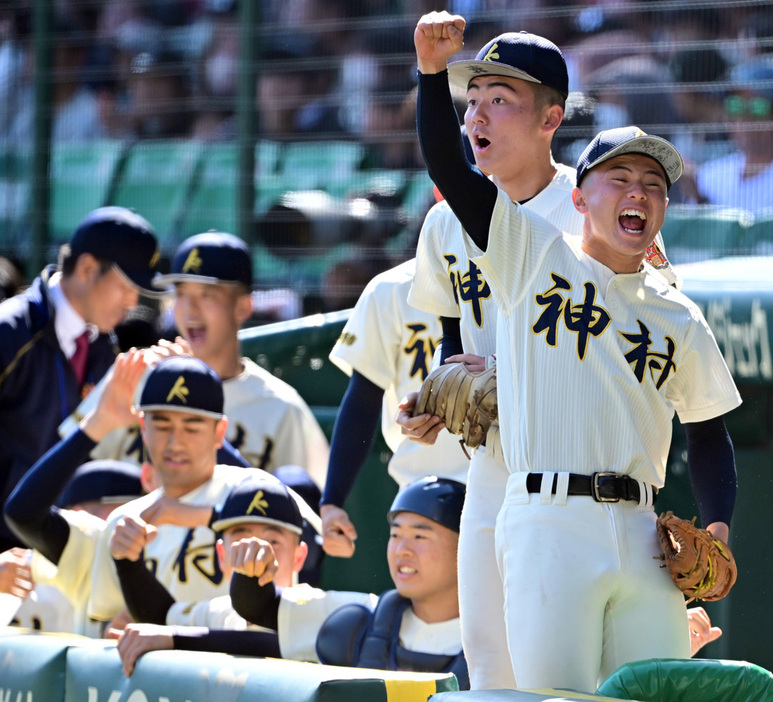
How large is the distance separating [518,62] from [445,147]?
1.39ft

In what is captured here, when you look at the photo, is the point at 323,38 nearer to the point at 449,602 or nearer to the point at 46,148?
the point at 46,148

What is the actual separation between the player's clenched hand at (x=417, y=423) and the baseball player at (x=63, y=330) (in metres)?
2.26

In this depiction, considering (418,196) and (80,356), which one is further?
(418,196)

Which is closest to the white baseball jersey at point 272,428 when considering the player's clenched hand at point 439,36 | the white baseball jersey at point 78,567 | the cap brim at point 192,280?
the cap brim at point 192,280

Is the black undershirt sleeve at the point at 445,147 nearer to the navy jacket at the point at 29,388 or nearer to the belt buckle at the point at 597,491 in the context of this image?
the belt buckle at the point at 597,491

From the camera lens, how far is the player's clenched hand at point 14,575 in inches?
155

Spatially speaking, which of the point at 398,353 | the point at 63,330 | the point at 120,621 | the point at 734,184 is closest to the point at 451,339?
the point at 398,353

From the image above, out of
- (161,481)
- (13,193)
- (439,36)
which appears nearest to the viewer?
(439,36)

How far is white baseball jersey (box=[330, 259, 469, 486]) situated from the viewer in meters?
3.72

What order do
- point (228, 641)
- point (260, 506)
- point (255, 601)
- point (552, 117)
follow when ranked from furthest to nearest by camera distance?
point (260, 506) < point (255, 601) < point (228, 641) < point (552, 117)

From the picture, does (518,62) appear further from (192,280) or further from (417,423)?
(192,280)

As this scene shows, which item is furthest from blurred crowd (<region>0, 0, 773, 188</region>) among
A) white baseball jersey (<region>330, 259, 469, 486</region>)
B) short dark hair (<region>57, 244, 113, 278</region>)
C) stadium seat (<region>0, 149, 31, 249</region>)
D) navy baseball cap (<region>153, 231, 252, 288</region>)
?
white baseball jersey (<region>330, 259, 469, 486</region>)

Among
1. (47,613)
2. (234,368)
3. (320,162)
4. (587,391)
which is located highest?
(320,162)

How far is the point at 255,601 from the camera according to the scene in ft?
11.3
